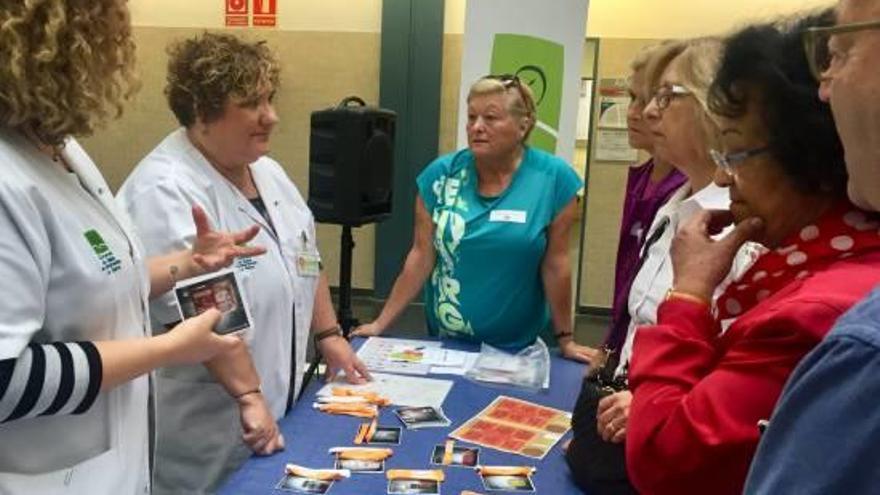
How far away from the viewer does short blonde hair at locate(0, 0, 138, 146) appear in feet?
3.22

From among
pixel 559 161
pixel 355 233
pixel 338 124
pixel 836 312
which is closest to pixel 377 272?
pixel 355 233

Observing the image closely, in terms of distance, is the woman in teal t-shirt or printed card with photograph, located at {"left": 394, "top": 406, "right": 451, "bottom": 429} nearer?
printed card with photograph, located at {"left": 394, "top": 406, "right": 451, "bottom": 429}

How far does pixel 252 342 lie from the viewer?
1825 millimetres

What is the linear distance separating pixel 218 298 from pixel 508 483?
718mm

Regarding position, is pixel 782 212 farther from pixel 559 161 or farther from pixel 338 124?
pixel 338 124

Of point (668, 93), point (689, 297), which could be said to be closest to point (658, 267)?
point (668, 93)

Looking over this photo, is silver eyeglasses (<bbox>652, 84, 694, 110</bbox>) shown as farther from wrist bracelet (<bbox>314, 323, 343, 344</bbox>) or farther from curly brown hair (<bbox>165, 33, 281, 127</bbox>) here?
wrist bracelet (<bbox>314, 323, 343, 344</bbox>)

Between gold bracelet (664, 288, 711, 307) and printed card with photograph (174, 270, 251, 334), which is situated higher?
gold bracelet (664, 288, 711, 307)

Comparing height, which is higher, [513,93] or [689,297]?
[513,93]

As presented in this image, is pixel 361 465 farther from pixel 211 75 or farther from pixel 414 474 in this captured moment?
pixel 211 75

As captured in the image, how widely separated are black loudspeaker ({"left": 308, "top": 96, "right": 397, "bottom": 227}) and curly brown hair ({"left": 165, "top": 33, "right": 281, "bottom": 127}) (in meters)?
1.37

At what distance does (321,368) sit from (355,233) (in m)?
3.23

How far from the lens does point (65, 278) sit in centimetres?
105

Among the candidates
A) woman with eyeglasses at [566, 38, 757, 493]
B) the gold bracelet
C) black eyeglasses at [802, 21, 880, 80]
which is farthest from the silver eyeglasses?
black eyeglasses at [802, 21, 880, 80]
